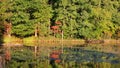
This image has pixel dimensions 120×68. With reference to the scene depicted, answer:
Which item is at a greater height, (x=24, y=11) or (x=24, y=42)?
(x=24, y=11)

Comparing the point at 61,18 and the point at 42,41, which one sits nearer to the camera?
the point at 42,41

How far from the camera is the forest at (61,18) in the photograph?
5331 cm

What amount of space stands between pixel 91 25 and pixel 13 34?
1378 centimetres

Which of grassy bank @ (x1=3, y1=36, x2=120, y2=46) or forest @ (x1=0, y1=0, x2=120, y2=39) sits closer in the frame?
grassy bank @ (x1=3, y1=36, x2=120, y2=46)

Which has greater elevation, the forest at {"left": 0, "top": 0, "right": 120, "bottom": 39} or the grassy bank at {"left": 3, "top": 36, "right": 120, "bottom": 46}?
the forest at {"left": 0, "top": 0, "right": 120, "bottom": 39}

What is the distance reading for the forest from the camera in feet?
175

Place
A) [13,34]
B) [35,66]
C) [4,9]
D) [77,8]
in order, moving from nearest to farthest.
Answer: [35,66] → [4,9] → [13,34] → [77,8]

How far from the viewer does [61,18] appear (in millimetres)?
56875

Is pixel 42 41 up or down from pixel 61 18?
down

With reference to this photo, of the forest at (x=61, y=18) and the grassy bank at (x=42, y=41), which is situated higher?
the forest at (x=61, y=18)

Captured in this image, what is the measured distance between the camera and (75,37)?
192 ft

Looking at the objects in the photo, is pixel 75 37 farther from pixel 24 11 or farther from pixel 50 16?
pixel 24 11

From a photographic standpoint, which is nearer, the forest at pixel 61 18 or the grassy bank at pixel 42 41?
the grassy bank at pixel 42 41

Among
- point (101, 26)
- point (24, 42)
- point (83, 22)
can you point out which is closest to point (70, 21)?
point (83, 22)
